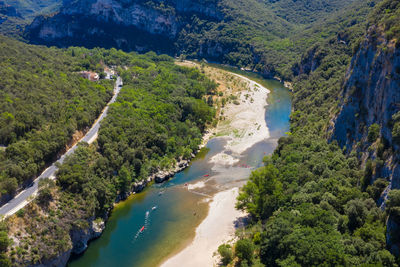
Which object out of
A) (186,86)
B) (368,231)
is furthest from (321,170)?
(186,86)

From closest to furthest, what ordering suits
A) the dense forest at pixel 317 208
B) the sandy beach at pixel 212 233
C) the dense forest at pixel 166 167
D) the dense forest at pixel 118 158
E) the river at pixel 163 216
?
1. the dense forest at pixel 317 208
2. the dense forest at pixel 166 167
3. the dense forest at pixel 118 158
4. the sandy beach at pixel 212 233
5. the river at pixel 163 216

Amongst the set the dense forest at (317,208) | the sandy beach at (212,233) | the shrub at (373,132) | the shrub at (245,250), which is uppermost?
the shrub at (373,132)

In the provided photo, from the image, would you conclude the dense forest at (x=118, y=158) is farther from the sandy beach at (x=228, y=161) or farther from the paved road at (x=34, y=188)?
the sandy beach at (x=228, y=161)

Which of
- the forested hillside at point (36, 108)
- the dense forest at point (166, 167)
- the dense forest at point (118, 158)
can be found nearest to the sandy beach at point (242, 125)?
the dense forest at point (118, 158)

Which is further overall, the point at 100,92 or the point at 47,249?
the point at 100,92

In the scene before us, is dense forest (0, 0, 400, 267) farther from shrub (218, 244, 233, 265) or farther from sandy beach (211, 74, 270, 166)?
sandy beach (211, 74, 270, 166)

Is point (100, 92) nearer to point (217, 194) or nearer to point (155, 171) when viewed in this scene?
point (155, 171)

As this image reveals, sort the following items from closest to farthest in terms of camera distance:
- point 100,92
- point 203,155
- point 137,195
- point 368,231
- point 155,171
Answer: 1. point 368,231
2. point 137,195
3. point 155,171
4. point 203,155
5. point 100,92

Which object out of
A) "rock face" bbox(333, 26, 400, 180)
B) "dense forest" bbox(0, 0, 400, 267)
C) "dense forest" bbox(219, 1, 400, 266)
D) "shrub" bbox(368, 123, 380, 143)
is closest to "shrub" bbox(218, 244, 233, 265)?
"dense forest" bbox(219, 1, 400, 266)
